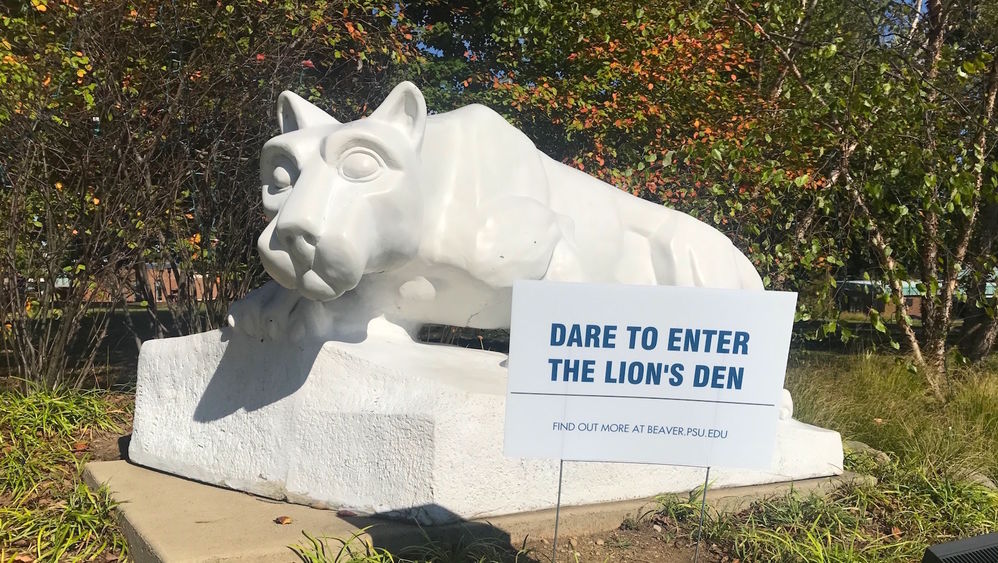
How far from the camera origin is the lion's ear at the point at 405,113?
108 inches

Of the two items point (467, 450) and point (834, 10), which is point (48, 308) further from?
point (834, 10)

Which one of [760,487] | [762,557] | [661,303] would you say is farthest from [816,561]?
[661,303]

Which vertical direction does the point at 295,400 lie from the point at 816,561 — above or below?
above

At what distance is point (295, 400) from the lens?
2.96 meters

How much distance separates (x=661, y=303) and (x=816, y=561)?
1350mm

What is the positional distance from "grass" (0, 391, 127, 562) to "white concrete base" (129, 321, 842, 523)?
16.1 inches

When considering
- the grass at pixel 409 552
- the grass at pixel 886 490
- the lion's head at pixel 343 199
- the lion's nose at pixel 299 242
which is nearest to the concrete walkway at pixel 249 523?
the grass at pixel 409 552

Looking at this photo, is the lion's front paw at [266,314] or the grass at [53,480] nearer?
the grass at [53,480]

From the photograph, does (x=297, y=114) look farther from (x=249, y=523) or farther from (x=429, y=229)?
(x=249, y=523)

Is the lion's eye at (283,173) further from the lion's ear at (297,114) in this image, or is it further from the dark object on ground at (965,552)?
the dark object on ground at (965,552)

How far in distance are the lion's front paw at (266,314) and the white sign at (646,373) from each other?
1402 mm

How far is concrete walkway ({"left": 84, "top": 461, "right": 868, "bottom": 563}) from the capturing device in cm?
241

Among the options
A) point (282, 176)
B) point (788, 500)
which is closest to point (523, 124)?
point (282, 176)

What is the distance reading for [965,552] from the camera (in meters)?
1.99
